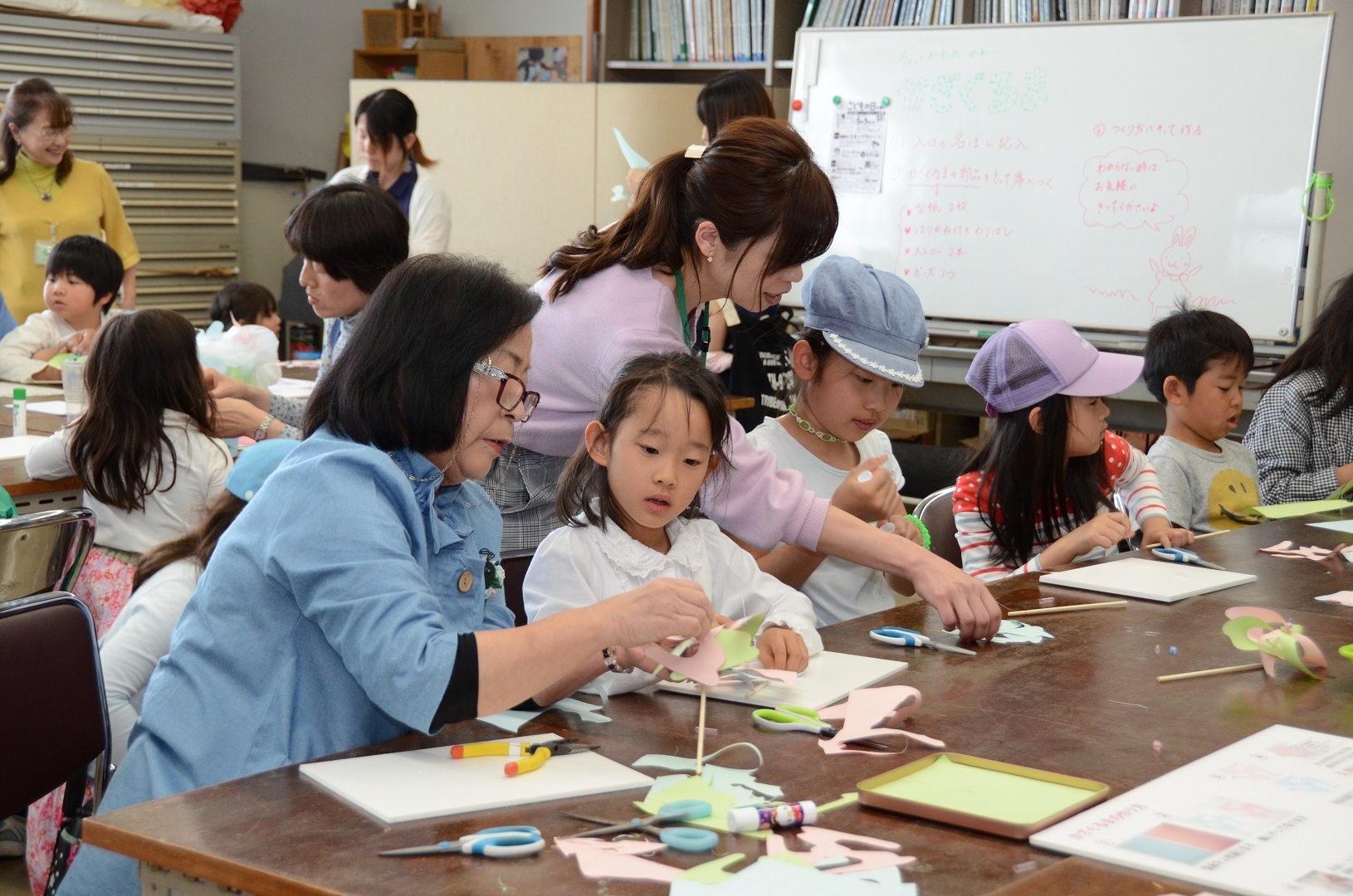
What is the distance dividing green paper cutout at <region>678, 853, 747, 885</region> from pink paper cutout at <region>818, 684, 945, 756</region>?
0.28 m

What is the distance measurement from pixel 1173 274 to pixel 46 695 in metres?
3.77

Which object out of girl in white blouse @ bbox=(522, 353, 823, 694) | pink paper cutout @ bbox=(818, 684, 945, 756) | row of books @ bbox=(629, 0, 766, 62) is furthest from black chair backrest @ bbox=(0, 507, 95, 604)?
row of books @ bbox=(629, 0, 766, 62)

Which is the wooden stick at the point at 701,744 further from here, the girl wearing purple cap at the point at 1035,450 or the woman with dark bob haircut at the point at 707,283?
the girl wearing purple cap at the point at 1035,450

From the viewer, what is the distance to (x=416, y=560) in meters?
1.37

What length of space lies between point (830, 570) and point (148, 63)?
5.13 m

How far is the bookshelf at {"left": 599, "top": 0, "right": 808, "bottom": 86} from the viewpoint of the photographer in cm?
536

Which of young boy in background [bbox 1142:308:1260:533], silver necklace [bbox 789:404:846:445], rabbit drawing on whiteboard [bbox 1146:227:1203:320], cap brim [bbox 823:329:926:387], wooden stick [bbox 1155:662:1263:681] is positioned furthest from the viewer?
rabbit drawing on whiteboard [bbox 1146:227:1203:320]

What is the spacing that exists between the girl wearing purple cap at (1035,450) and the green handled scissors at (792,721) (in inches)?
44.7

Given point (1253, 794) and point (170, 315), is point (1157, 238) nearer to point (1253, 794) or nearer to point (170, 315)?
point (170, 315)

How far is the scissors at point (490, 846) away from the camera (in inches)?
37.0

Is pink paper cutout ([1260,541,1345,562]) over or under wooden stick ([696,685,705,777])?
under

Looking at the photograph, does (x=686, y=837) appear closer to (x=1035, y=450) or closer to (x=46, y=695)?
(x=46, y=695)

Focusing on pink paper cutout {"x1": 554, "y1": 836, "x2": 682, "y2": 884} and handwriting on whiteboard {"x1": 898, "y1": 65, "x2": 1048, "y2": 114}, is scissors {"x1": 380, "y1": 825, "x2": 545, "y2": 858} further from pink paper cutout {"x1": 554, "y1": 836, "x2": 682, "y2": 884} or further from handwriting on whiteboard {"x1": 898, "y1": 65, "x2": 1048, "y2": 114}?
handwriting on whiteboard {"x1": 898, "y1": 65, "x2": 1048, "y2": 114}

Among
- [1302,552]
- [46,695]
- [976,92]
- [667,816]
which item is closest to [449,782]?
[667,816]
